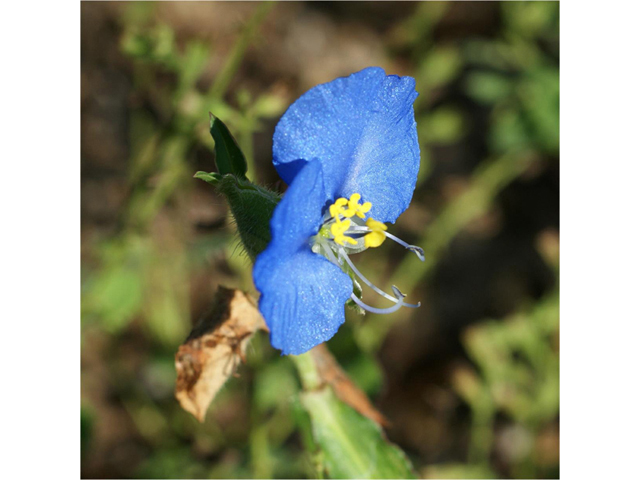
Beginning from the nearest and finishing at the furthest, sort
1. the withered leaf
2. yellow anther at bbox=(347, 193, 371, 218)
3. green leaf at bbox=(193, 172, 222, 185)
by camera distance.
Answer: green leaf at bbox=(193, 172, 222, 185)
yellow anther at bbox=(347, 193, 371, 218)
the withered leaf

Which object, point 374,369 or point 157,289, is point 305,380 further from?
point 157,289

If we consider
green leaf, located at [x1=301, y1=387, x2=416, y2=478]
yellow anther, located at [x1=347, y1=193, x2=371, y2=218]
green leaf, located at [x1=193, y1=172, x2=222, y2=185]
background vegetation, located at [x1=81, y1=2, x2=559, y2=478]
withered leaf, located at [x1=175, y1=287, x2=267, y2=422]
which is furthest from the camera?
background vegetation, located at [x1=81, y1=2, x2=559, y2=478]

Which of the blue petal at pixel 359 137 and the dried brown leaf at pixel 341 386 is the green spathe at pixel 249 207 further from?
the dried brown leaf at pixel 341 386

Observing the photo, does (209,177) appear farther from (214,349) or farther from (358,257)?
(358,257)

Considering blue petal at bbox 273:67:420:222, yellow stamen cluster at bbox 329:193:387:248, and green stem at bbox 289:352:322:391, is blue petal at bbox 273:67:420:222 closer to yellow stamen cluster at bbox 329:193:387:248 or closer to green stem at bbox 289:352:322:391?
yellow stamen cluster at bbox 329:193:387:248

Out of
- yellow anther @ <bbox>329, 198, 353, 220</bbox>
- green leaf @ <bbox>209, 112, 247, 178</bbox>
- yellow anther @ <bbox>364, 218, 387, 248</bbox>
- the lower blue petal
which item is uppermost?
green leaf @ <bbox>209, 112, 247, 178</bbox>

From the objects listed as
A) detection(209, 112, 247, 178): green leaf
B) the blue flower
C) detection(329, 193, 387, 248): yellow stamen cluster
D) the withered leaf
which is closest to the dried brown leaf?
the withered leaf

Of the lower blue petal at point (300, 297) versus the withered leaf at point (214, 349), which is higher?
the lower blue petal at point (300, 297)

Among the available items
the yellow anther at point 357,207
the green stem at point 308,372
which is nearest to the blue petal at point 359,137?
the yellow anther at point 357,207

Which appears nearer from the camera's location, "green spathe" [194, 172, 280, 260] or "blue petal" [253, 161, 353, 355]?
"blue petal" [253, 161, 353, 355]
